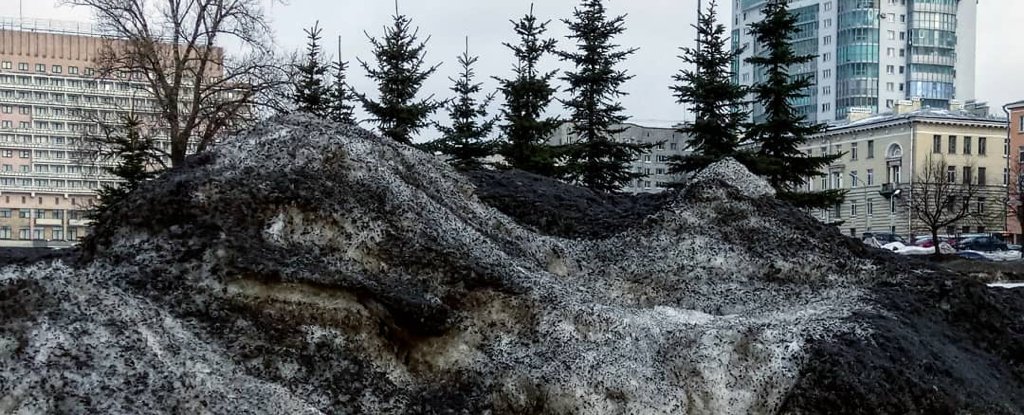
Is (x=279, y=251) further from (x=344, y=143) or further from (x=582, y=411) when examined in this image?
(x=582, y=411)

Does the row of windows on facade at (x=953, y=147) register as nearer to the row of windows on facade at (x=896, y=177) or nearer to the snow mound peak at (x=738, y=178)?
the row of windows on facade at (x=896, y=177)

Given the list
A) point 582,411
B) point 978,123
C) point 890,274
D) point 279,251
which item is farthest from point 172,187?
point 978,123

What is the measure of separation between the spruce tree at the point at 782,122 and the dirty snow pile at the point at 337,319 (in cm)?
2073

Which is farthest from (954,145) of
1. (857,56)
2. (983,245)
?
(857,56)

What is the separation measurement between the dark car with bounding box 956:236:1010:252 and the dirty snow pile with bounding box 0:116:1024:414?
52553mm

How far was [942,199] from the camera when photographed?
5447 centimetres

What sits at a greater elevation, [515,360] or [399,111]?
[399,111]

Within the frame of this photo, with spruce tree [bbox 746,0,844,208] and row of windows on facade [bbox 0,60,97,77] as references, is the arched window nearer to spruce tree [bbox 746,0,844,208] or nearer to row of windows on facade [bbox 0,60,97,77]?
spruce tree [bbox 746,0,844,208]

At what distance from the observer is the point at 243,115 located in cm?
2889

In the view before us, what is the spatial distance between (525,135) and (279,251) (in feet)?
65.7

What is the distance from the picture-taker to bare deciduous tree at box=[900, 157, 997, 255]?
152ft

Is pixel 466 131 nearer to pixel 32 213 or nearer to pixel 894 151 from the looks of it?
pixel 894 151

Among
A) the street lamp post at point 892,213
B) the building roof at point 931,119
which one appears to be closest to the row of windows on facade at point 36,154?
the building roof at point 931,119

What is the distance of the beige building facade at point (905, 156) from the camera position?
234ft
